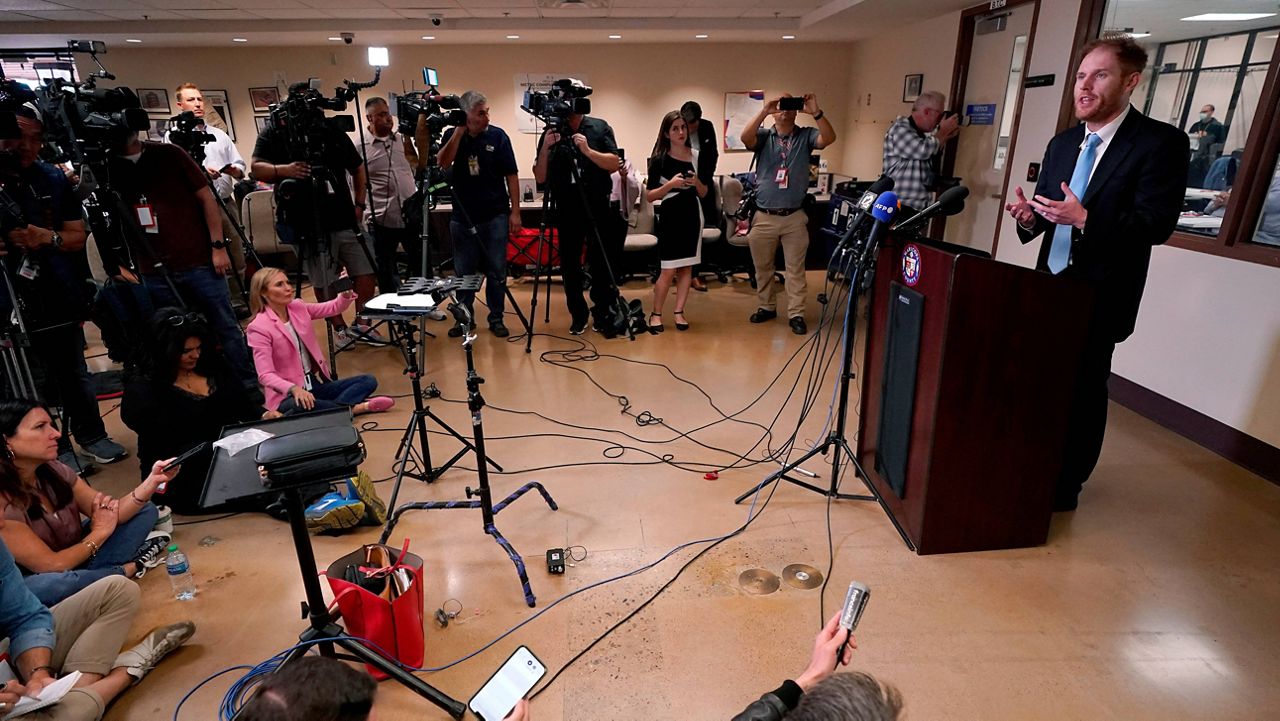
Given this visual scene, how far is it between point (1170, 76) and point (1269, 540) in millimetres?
2468

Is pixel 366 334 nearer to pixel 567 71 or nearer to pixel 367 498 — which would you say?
pixel 367 498

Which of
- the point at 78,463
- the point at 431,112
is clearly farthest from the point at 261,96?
the point at 78,463

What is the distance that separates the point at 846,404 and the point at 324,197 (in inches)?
134

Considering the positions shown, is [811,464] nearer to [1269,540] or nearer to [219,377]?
[1269,540]

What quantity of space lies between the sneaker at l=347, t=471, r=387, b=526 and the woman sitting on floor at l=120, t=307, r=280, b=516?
566 millimetres

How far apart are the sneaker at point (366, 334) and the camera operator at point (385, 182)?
318mm

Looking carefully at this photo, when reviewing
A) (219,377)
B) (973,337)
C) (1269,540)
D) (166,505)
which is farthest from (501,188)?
(1269,540)

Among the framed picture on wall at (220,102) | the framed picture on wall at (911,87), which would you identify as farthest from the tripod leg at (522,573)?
the framed picture on wall at (220,102)

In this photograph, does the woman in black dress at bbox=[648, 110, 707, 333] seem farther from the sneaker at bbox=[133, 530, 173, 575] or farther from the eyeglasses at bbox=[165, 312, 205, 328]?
the sneaker at bbox=[133, 530, 173, 575]

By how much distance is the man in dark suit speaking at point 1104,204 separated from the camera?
216 centimetres

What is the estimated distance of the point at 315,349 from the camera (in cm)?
323

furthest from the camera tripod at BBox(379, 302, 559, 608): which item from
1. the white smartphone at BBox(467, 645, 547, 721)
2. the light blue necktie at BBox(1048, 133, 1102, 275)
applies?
the light blue necktie at BBox(1048, 133, 1102, 275)

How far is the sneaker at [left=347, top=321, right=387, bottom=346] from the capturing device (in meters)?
4.61

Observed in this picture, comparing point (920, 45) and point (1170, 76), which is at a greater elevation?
point (920, 45)
